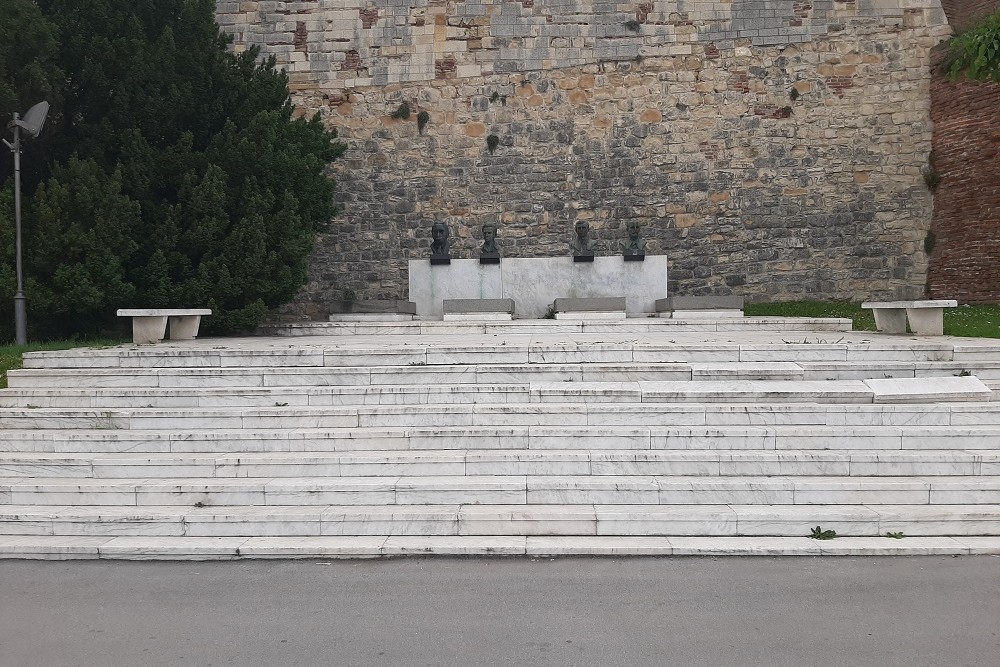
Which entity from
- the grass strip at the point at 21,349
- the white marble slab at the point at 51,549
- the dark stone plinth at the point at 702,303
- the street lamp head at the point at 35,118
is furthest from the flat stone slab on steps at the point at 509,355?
the dark stone plinth at the point at 702,303

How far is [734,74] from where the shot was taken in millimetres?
14352

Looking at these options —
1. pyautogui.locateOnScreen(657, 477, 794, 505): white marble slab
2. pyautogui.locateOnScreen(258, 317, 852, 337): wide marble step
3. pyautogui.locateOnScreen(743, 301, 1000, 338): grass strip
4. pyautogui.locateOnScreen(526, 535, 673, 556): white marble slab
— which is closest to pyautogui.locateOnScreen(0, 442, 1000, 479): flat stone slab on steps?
pyautogui.locateOnScreen(657, 477, 794, 505): white marble slab

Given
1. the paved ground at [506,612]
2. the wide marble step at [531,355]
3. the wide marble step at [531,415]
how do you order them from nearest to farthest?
the paved ground at [506,612] < the wide marble step at [531,415] < the wide marble step at [531,355]

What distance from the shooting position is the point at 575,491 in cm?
456

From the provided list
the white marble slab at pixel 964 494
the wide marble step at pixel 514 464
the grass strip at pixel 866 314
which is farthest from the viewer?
the grass strip at pixel 866 314

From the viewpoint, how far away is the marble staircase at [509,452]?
13.9ft

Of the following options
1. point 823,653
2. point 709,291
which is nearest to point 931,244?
point 709,291

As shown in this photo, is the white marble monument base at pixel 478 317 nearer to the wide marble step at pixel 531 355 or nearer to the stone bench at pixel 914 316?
the wide marble step at pixel 531 355

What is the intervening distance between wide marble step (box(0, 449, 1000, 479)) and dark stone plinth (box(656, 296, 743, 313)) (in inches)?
223

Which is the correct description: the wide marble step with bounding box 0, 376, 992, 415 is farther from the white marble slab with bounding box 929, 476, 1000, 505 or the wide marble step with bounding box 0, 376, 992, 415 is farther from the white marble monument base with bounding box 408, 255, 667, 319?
the white marble monument base with bounding box 408, 255, 667, 319

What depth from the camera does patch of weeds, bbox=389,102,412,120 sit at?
14625 mm

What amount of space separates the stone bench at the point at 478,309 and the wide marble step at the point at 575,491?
552cm

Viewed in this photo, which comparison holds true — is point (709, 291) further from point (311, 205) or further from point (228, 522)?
point (228, 522)

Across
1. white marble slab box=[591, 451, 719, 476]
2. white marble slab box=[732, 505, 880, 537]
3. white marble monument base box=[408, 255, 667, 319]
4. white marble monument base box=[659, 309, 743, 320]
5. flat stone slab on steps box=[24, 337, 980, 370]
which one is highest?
white marble monument base box=[408, 255, 667, 319]
